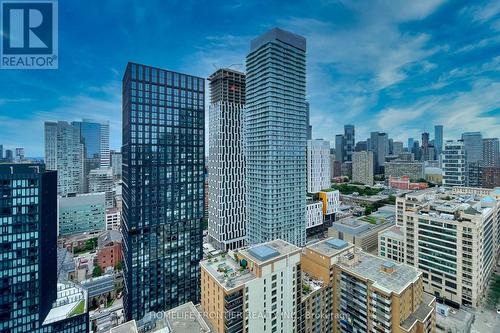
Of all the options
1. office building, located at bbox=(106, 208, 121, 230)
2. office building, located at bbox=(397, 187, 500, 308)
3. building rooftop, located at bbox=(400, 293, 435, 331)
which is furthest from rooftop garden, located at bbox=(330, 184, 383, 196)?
office building, located at bbox=(106, 208, 121, 230)

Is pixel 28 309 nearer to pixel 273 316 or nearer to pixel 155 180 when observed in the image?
pixel 155 180

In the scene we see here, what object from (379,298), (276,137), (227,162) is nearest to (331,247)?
(379,298)

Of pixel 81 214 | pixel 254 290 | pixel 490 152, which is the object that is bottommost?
pixel 81 214

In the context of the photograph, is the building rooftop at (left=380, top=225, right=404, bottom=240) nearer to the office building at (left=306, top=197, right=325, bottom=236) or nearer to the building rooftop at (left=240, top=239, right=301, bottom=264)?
the office building at (left=306, top=197, right=325, bottom=236)

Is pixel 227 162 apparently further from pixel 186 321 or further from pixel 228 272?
pixel 186 321

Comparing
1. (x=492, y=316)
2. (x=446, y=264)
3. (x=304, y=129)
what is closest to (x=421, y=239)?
(x=446, y=264)

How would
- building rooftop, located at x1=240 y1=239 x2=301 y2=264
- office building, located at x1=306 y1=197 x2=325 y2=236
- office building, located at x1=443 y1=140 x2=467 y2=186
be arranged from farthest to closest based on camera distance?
office building, located at x1=306 y1=197 x2=325 y2=236 → office building, located at x1=443 y1=140 x2=467 y2=186 → building rooftop, located at x1=240 y1=239 x2=301 y2=264
